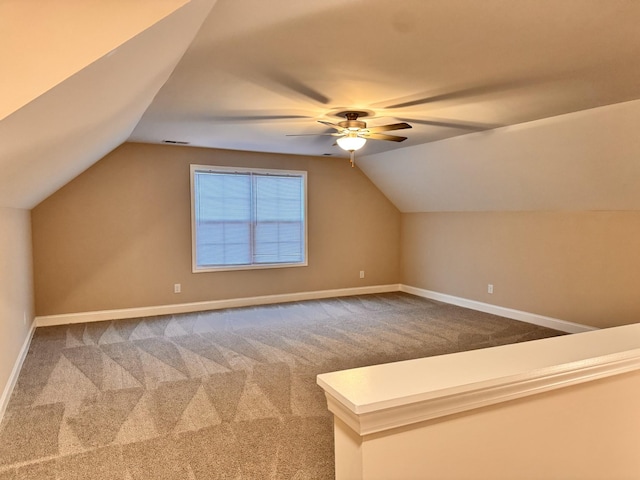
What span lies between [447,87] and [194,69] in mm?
1841

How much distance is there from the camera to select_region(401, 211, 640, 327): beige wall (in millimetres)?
4469

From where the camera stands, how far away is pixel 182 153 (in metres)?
5.78

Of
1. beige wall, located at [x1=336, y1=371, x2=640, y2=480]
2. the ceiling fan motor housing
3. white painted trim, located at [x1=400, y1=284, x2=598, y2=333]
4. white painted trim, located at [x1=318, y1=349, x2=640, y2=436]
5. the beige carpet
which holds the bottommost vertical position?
the beige carpet

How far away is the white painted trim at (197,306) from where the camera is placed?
5.24m

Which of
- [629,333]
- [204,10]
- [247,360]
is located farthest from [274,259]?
[629,333]

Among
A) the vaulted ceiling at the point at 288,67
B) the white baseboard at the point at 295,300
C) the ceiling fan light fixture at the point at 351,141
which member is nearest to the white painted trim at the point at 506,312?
the white baseboard at the point at 295,300

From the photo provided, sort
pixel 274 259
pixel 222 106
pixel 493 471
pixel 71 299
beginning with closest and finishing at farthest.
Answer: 1. pixel 493 471
2. pixel 222 106
3. pixel 71 299
4. pixel 274 259

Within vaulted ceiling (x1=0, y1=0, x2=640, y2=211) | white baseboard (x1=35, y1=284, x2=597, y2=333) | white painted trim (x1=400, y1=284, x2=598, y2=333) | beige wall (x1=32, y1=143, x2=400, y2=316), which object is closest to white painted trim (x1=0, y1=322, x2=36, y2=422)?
white baseboard (x1=35, y1=284, x2=597, y2=333)

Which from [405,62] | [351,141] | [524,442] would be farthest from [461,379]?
[351,141]

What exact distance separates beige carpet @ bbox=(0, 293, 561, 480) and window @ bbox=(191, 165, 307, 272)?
89 cm

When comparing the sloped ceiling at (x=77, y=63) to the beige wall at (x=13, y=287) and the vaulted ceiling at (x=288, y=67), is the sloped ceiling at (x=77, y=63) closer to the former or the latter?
the vaulted ceiling at (x=288, y=67)

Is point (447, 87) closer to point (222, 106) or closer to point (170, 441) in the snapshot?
point (222, 106)

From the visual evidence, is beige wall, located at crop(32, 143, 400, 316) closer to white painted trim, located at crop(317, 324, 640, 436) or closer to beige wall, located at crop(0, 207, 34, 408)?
beige wall, located at crop(0, 207, 34, 408)

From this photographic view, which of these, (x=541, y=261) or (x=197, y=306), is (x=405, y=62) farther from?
(x=197, y=306)
